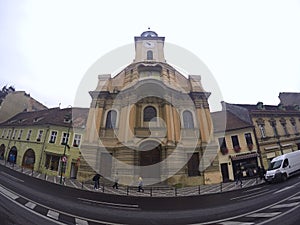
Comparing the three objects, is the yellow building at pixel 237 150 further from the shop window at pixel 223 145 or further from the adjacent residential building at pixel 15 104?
the adjacent residential building at pixel 15 104

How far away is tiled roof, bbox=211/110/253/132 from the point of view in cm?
2392

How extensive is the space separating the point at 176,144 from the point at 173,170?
2971mm

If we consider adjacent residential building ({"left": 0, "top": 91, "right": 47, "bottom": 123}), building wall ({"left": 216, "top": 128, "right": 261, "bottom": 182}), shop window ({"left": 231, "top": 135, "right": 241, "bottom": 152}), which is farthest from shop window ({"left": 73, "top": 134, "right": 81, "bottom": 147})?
shop window ({"left": 231, "top": 135, "right": 241, "bottom": 152})

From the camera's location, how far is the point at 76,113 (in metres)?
30.0

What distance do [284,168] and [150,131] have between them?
43.6 feet

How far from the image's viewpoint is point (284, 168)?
1549 centimetres

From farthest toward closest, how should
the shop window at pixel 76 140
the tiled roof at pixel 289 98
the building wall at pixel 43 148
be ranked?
the tiled roof at pixel 289 98 → the shop window at pixel 76 140 → the building wall at pixel 43 148

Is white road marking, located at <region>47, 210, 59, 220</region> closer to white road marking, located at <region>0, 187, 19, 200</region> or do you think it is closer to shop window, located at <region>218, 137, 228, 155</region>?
white road marking, located at <region>0, 187, 19, 200</region>

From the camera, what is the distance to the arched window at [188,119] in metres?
23.5

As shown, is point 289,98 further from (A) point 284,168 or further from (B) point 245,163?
(A) point 284,168

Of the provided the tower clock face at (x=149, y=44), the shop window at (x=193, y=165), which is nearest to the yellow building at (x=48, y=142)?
the shop window at (x=193, y=165)

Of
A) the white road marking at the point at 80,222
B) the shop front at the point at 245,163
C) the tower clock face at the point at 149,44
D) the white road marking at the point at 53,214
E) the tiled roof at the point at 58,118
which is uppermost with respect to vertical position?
the tower clock face at the point at 149,44

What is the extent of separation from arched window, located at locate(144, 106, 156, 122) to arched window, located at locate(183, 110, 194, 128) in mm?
4201

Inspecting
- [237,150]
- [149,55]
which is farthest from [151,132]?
[149,55]
